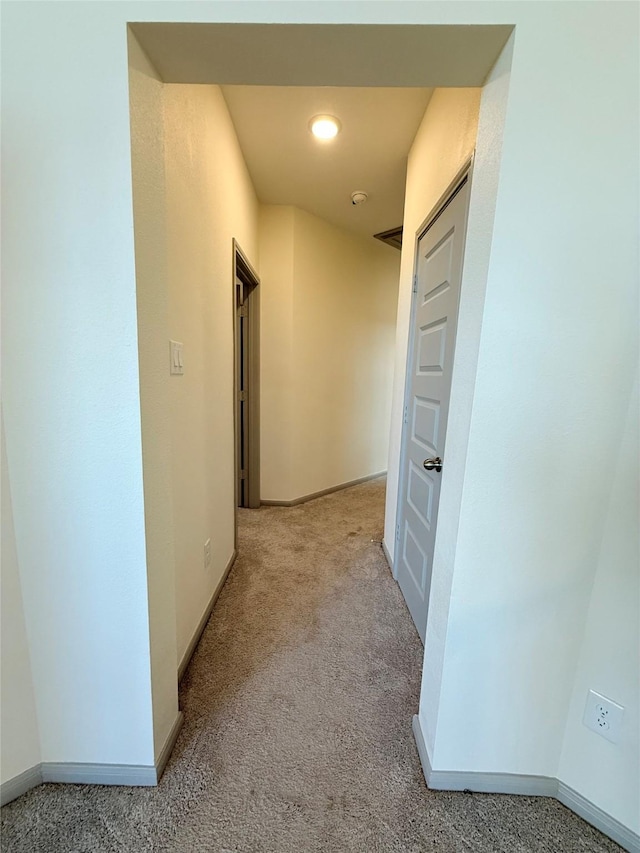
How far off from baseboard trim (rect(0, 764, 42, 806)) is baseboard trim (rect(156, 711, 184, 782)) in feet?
1.22

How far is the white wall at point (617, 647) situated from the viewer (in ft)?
3.01

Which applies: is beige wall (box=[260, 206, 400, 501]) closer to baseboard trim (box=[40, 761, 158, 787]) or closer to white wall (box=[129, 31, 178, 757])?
white wall (box=[129, 31, 178, 757])

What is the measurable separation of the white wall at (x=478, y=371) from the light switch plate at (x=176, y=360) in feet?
1.20

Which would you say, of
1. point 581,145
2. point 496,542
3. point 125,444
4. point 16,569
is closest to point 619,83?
point 581,145

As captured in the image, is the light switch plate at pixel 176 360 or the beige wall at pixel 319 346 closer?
the light switch plate at pixel 176 360

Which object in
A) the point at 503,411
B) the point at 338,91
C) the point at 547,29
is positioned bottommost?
the point at 503,411

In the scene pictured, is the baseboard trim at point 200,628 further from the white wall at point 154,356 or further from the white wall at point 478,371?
the white wall at point 478,371

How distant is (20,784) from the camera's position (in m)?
1.05

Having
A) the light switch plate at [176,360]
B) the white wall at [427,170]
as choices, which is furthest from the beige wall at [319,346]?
the light switch plate at [176,360]

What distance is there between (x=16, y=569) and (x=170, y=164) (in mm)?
1427

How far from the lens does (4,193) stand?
0.87 metres

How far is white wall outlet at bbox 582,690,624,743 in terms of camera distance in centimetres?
98

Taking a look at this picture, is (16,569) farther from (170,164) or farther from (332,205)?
(332,205)

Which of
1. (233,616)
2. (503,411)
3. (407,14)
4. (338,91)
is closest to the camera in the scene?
(407,14)
